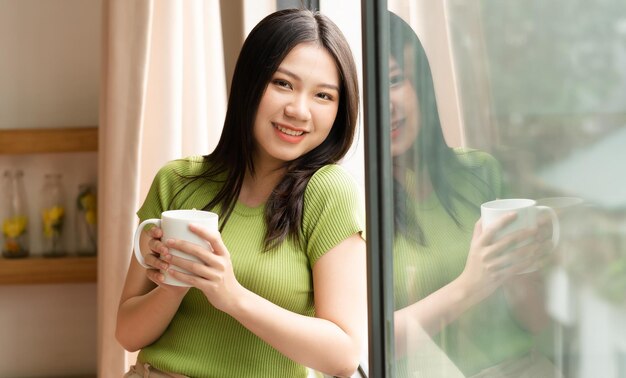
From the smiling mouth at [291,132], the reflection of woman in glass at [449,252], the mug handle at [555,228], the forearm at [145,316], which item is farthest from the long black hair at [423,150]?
the forearm at [145,316]

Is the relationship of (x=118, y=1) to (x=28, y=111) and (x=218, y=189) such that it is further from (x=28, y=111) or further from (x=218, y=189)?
(x=28, y=111)

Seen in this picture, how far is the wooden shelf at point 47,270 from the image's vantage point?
8.71ft

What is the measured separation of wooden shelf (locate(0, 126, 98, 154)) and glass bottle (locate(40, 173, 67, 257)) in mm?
130

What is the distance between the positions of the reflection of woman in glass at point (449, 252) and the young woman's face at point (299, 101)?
1.08 feet

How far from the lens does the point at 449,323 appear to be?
691 millimetres

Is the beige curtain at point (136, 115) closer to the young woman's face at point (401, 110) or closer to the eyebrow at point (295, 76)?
the eyebrow at point (295, 76)

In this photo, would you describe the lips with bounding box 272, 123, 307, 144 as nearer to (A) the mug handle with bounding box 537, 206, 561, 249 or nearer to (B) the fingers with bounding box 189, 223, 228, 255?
(B) the fingers with bounding box 189, 223, 228, 255

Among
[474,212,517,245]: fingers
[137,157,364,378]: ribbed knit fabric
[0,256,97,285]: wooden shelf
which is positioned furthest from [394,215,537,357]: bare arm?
[0,256,97,285]: wooden shelf

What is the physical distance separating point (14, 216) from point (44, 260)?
202mm

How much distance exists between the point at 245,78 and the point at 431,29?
2.04 feet

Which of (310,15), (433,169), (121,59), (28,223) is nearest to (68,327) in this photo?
(28,223)

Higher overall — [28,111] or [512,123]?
[28,111]

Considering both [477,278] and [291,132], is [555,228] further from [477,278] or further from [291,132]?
[291,132]

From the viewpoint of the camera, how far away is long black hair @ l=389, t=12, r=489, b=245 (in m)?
0.68
